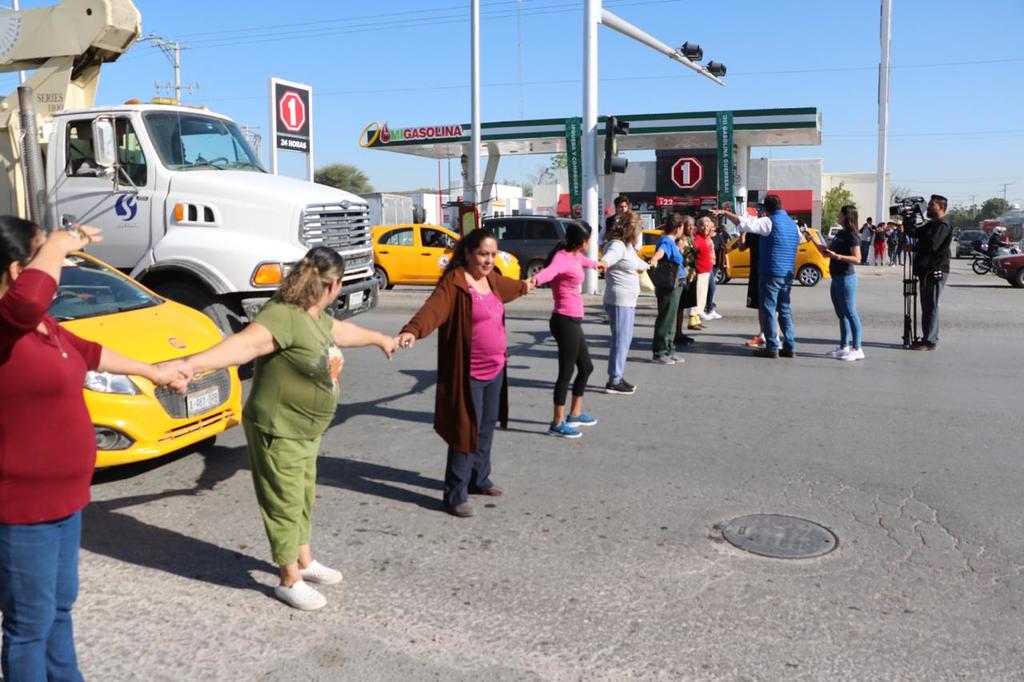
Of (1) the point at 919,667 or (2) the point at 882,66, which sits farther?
(2) the point at 882,66

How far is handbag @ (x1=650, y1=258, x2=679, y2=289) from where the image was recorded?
989cm

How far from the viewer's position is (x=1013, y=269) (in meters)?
21.6

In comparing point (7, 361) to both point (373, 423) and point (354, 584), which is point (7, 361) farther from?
point (373, 423)

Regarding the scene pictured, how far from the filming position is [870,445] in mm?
6824

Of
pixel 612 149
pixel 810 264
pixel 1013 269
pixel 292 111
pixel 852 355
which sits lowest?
pixel 852 355

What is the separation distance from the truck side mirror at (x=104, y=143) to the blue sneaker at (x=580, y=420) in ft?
17.2

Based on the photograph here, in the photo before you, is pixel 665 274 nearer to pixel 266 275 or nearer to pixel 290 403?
pixel 266 275

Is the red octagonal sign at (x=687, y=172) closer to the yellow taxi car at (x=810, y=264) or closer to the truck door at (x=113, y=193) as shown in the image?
the yellow taxi car at (x=810, y=264)

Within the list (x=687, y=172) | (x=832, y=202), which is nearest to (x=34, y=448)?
(x=687, y=172)

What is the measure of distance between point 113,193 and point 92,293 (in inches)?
109

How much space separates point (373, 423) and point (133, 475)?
6.86ft

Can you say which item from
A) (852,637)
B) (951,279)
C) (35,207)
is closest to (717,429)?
(852,637)

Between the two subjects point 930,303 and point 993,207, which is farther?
point 993,207

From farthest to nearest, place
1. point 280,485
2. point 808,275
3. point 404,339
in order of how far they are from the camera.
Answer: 1. point 808,275
2. point 404,339
3. point 280,485
